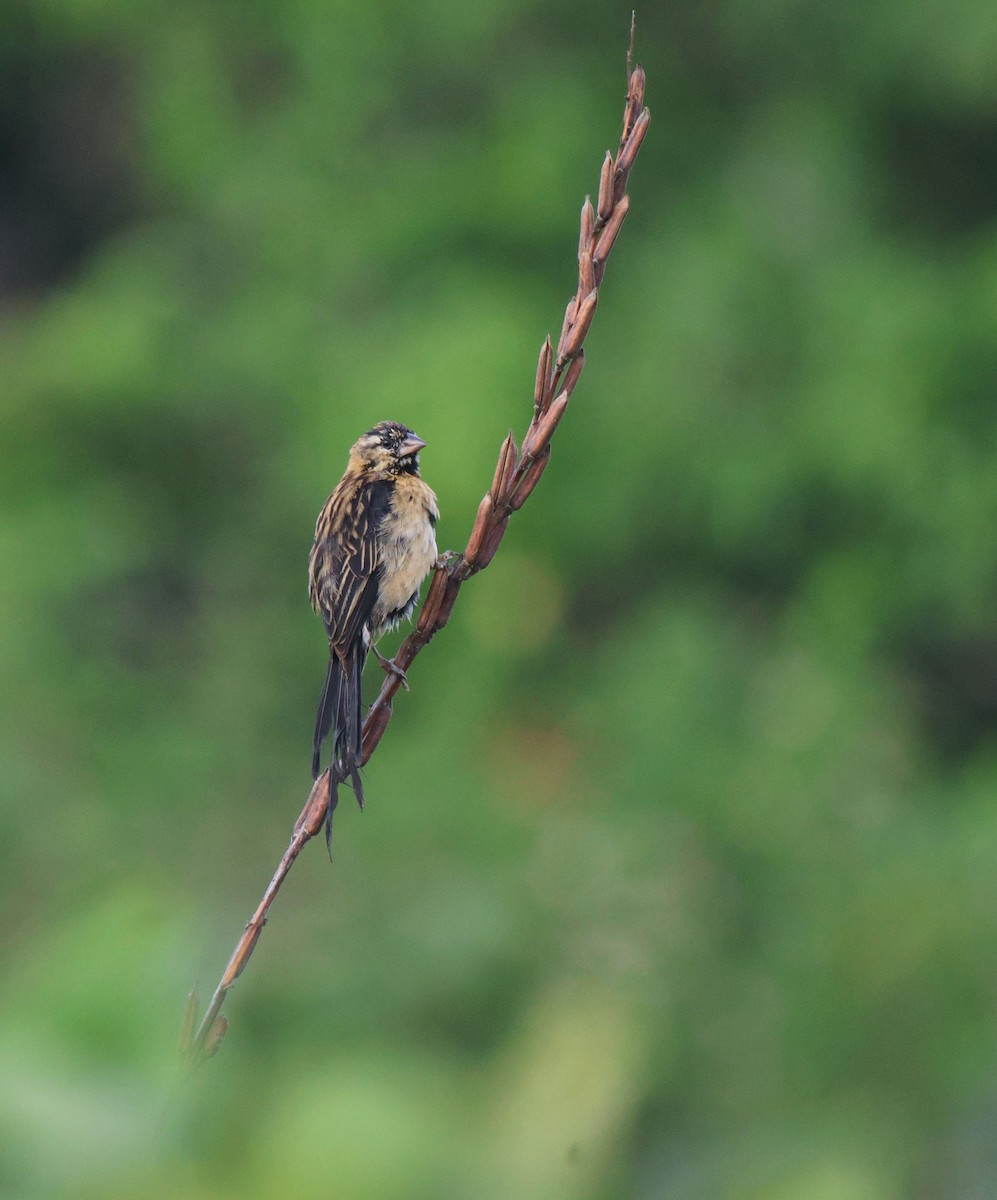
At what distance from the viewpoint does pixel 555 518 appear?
30.7ft

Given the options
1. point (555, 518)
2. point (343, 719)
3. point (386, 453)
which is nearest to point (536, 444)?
point (343, 719)

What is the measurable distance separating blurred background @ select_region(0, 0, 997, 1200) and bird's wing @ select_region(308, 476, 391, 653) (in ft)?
12.1

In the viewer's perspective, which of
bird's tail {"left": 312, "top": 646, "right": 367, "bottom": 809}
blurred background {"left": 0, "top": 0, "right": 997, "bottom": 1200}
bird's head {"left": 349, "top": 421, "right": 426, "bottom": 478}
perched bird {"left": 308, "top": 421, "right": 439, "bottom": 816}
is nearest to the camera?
bird's tail {"left": 312, "top": 646, "right": 367, "bottom": 809}

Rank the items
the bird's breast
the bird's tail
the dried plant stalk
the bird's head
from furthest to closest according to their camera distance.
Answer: the bird's head
the bird's breast
the bird's tail
the dried plant stalk

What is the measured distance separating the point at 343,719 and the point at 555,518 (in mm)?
6904

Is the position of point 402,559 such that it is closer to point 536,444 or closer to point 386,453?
point 386,453

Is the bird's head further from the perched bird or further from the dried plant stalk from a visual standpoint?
the dried plant stalk

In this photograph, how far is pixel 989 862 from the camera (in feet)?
26.7

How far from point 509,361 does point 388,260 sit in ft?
5.15

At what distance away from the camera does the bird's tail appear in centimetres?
199

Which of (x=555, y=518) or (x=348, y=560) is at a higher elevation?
(x=555, y=518)

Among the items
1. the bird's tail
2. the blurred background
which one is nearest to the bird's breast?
→ the bird's tail

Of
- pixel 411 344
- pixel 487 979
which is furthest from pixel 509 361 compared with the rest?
pixel 487 979

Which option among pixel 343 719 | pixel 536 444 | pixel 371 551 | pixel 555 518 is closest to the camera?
pixel 536 444
